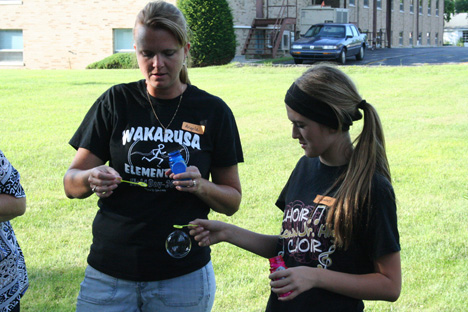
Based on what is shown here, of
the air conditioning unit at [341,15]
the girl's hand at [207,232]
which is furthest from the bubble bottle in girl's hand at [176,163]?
the air conditioning unit at [341,15]

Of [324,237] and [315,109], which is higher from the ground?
[315,109]

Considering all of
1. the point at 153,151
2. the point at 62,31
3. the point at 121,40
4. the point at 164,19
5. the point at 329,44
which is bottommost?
the point at 153,151

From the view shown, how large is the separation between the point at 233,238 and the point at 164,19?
1.05 meters

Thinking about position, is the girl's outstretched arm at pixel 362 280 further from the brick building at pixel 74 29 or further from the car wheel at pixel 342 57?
the brick building at pixel 74 29

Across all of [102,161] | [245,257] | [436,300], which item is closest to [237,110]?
[245,257]

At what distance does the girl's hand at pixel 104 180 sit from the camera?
255 centimetres

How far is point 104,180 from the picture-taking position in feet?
8.39

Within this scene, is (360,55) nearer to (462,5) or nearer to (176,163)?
(176,163)

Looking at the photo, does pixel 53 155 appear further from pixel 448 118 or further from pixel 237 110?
pixel 448 118

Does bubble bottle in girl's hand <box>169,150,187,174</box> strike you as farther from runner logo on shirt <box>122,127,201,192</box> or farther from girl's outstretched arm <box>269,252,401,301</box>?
girl's outstretched arm <box>269,252,401,301</box>

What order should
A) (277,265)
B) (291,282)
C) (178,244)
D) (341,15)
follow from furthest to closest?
(341,15) → (178,244) → (277,265) → (291,282)

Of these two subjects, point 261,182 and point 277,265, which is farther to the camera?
point 261,182

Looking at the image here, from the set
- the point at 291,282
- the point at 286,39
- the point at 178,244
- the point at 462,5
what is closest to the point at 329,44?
the point at 286,39

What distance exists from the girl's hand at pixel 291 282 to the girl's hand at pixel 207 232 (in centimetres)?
49
